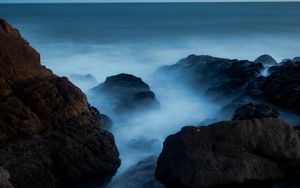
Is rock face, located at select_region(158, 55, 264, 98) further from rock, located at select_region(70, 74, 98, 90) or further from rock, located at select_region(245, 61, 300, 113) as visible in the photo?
rock, located at select_region(70, 74, 98, 90)

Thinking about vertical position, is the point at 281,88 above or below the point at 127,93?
below

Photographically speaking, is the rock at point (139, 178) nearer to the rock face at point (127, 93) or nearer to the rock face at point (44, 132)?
→ the rock face at point (44, 132)

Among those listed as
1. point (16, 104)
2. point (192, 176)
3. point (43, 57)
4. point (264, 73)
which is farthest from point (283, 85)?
point (43, 57)

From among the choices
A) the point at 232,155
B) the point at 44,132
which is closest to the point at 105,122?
the point at 44,132

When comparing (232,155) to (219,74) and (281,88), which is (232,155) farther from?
A: (219,74)

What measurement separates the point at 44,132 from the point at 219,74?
7862 millimetres

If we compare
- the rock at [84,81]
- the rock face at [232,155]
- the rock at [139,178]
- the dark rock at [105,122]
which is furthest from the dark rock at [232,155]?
the rock at [84,81]

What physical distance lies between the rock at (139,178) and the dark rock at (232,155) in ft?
0.99

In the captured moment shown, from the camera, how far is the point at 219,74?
14414 mm

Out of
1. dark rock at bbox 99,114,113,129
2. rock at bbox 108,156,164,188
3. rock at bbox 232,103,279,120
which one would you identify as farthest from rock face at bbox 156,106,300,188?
dark rock at bbox 99,114,113,129

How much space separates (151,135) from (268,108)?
304cm

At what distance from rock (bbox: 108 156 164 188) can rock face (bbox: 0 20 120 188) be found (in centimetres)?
24

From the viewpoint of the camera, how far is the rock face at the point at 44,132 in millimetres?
7137

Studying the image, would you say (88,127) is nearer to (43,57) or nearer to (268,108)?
(268,108)
